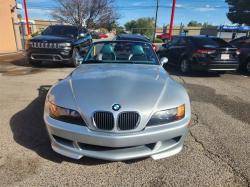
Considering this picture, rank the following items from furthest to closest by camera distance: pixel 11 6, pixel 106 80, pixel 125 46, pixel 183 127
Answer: pixel 11 6, pixel 125 46, pixel 106 80, pixel 183 127

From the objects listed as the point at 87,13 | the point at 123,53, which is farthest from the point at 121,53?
the point at 87,13

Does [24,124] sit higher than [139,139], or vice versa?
[139,139]

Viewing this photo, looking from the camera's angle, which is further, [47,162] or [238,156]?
[238,156]

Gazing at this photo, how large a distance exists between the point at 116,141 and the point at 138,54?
7.37ft

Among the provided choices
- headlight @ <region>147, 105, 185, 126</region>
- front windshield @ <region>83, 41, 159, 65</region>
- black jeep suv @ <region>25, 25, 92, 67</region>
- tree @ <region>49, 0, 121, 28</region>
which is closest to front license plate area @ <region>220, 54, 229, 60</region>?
front windshield @ <region>83, 41, 159, 65</region>

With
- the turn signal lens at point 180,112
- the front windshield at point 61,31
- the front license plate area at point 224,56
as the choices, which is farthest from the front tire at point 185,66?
the turn signal lens at point 180,112

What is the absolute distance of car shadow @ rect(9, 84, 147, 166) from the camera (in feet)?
7.72

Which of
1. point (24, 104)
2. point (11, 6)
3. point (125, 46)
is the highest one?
point (11, 6)

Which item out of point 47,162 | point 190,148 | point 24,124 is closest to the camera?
point 47,162

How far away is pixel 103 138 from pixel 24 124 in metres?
2.00

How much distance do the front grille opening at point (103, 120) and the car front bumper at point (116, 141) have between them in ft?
0.23

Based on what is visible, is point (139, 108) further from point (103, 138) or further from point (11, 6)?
point (11, 6)

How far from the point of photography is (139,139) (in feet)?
6.29

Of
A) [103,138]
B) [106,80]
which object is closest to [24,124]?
[106,80]
